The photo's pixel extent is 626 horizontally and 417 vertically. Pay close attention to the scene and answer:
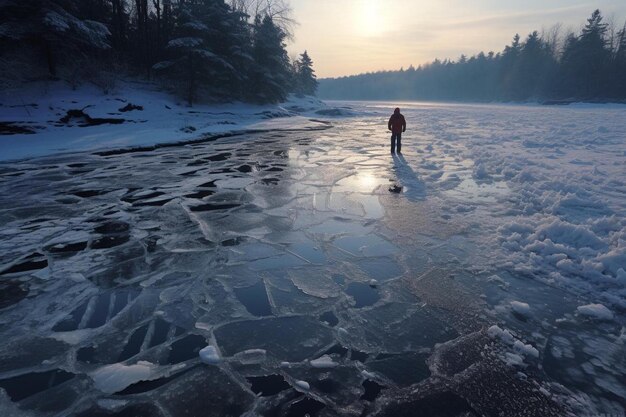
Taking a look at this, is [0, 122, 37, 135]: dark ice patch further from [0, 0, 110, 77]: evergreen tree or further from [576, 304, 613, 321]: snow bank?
[576, 304, 613, 321]: snow bank

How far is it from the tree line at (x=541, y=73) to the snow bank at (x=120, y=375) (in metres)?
71.8

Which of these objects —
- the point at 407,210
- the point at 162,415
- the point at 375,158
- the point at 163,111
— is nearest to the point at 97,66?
the point at 163,111

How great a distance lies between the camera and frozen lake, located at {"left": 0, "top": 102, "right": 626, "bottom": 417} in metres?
2.41

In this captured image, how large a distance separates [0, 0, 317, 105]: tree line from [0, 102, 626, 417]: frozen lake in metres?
15.3

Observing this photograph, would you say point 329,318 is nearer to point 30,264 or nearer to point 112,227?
point 30,264

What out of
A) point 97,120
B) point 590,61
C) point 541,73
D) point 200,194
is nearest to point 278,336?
point 200,194

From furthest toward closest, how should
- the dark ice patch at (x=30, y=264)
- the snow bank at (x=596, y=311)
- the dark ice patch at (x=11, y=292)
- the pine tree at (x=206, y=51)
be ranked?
the pine tree at (x=206, y=51) < the dark ice patch at (x=30, y=264) < the dark ice patch at (x=11, y=292) < the snow bank at (x=596, y=311)

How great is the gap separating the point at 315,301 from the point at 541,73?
93.8 metres

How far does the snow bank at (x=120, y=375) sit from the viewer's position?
8.10 feet

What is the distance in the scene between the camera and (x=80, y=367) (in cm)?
264

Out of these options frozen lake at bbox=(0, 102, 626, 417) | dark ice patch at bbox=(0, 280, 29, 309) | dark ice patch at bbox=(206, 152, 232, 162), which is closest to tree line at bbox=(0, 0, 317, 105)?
dark ice patch at bbox=(206, 152, 232, 162)

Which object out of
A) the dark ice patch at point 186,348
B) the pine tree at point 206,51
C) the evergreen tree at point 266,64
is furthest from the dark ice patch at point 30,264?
the evergreen tree at point 266,64

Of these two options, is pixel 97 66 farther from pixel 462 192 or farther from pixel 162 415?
pixel 162 415

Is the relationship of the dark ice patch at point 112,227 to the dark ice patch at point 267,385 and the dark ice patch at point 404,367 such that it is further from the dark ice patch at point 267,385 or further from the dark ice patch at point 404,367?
the dark ice patch at point 404,367
